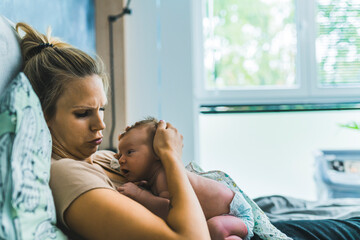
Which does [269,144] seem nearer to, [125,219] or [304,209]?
[304,209]

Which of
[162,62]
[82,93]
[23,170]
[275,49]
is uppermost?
[275,49]

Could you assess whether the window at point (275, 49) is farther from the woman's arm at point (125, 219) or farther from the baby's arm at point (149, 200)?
the woman's arm at point (125, 219)

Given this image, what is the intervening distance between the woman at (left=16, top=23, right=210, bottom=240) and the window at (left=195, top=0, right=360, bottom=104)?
85.7 inches

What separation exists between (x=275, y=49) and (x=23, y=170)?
295cm

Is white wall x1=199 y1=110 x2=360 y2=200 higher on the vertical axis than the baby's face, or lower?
lower

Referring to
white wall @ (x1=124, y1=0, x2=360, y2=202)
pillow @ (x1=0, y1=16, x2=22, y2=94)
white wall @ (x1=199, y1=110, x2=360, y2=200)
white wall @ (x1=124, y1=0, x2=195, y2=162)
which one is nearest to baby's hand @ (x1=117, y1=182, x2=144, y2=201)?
pillow @ (x1=0, y1=16, x2=22, y2=94)

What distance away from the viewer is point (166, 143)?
0.98 meters

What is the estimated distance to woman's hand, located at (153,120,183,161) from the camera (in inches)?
37.4

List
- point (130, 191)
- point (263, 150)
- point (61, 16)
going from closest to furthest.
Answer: point (130, 191) < point (61, 16) < point (263, 150)

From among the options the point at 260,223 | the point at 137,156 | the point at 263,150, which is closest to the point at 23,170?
the point at 137,156

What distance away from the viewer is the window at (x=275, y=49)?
323 cm

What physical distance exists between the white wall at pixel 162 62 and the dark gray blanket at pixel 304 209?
4.17ft

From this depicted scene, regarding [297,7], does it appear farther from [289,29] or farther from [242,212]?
[242,212]

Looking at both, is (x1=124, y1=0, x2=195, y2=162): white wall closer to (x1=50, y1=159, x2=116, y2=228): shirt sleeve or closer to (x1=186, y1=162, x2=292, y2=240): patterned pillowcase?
(x1=186, y1=162, x2=292, y2=240): patterned pillowcase
